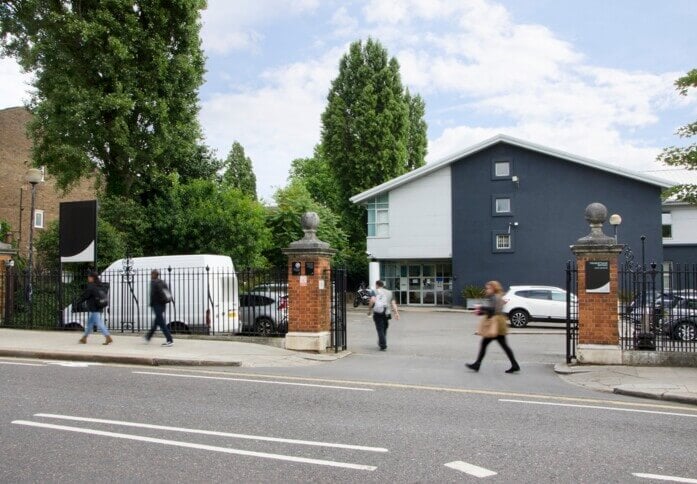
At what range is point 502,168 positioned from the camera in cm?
3612

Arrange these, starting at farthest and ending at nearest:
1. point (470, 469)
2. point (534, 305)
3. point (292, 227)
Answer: point (292, 227)
point (534, 305)
point (470, 469)

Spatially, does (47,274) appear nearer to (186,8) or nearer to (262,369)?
(262,369)

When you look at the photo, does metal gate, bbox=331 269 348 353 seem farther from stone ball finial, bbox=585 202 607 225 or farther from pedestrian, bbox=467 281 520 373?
stone ball finial, bbox=585 202 607 225

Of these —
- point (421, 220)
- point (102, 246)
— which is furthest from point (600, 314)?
point (421, 220)

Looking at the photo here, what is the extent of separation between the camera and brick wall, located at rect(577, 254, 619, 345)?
482 inches

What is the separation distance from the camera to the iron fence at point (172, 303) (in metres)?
15.6

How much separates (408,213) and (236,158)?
3923 centimetres

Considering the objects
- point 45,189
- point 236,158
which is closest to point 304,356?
point 45,189

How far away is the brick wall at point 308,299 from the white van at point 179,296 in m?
2.33

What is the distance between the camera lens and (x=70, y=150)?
74.3ft

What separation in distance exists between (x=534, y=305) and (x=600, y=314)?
1192 cm

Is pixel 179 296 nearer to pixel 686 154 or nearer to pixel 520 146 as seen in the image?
pixel 686 154

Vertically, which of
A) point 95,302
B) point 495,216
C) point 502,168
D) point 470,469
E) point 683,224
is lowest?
point 470,469

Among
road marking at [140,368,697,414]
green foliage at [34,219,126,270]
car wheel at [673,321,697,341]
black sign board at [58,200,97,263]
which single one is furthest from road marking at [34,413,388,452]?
green foliage at [34,219,126,270]
